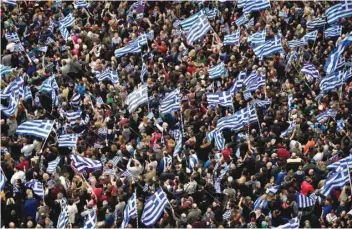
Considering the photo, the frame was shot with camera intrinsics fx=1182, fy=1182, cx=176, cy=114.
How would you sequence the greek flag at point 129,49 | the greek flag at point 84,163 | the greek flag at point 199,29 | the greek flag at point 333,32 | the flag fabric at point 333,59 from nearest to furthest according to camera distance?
the greek flag at point 84,163, the flag fabric at point 333,59, the greek flag at point 199,29, the greek flag at point 129,49, the greek flag at point 333,32

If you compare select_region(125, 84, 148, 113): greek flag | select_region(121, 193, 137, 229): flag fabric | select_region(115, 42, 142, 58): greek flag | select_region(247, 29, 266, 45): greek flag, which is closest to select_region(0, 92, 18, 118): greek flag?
select_region(125, 84, 148, 113): greek flag

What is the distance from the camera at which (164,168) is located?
114ft

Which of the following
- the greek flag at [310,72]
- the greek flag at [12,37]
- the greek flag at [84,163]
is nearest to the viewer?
the greek flag at [84,163]

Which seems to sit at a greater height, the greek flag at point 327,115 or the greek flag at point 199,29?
the greek flag at point 199,29

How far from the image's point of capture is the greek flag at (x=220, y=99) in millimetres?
37219

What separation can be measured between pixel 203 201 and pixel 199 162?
1956mm

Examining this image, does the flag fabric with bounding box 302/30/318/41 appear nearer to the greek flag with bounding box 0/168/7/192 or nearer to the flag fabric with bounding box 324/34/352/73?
the flag fabric with bounding box 324/34/352/73

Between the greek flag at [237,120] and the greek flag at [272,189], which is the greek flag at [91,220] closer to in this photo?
the greek flag at [272,189]

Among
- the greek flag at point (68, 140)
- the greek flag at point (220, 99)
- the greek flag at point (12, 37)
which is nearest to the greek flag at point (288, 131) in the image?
the greek flag at point (220, 99)

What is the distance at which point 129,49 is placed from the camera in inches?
1619

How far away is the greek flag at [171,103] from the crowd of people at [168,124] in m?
0.25

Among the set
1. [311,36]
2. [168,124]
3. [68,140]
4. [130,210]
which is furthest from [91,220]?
[311,36]

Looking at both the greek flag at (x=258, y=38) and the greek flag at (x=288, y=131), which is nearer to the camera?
the greek flag at (x=288, y=131)

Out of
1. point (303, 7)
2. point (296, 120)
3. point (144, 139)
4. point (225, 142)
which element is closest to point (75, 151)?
point (144, 139)
